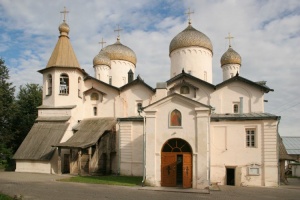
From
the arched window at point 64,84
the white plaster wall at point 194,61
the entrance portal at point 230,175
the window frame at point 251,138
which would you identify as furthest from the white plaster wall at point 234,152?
the arched window at point 64,84

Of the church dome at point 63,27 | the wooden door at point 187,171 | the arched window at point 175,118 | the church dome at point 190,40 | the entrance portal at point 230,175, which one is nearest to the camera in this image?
the wooden door at point 187,171

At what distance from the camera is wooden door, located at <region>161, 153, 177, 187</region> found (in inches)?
595

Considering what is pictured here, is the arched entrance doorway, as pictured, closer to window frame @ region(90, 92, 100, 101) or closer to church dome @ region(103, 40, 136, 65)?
window frame @ region(90, 92, 100, 101)

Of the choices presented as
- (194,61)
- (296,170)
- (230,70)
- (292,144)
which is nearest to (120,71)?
(194,61)

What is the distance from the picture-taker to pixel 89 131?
20703 mm

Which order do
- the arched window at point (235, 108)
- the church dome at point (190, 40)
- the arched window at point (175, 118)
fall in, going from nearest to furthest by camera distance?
the arched window at point (175, 118) < the arched window at point (235, 108) < the church dome at point (190, 40)

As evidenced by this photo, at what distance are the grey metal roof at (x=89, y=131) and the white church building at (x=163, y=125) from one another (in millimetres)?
71

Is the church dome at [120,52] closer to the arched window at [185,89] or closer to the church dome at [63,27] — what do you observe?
the church dome at [63,27]

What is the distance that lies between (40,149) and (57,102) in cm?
374

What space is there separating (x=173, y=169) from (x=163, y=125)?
7.42ft

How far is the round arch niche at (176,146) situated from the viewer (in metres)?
15.3

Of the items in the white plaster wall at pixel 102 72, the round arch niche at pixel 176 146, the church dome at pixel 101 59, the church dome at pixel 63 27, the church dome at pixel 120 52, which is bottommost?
the round arch niche at pixel 176 146

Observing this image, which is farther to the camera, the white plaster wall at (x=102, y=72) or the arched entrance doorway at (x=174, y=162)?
the white plaster wall at (x=102, y=72)

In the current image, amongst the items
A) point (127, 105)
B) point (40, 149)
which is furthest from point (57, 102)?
point (127, 105)
